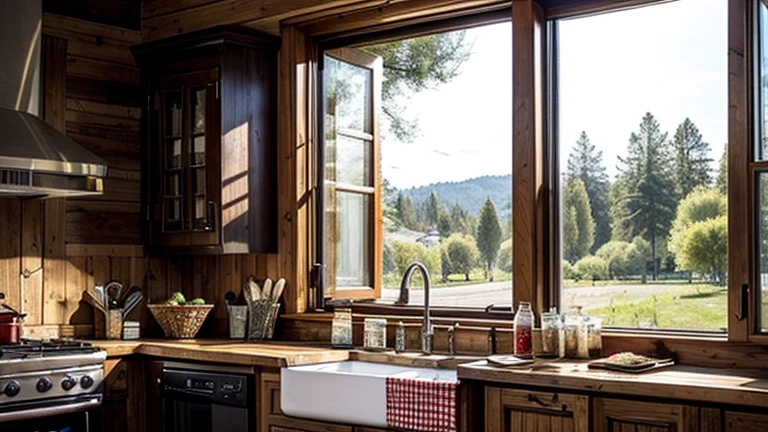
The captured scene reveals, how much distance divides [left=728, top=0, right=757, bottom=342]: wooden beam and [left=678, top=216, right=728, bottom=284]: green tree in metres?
0.19

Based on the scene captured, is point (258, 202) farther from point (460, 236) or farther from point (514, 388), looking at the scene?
point (514, 388)

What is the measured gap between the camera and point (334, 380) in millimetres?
3797

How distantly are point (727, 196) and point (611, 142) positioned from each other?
552 millimetres

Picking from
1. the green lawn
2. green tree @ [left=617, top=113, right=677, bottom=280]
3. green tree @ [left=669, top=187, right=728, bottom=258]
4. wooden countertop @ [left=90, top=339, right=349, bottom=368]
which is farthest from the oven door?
green tree @ [left=669, top=187, right=728, bottom=258]

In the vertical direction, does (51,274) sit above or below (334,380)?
above

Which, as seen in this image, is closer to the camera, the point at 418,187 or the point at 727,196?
the point at 727,196

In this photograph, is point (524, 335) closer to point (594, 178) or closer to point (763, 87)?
point (594, 178)

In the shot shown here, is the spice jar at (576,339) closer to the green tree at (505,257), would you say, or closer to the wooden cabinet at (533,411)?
the wooden cabinet at (533,411)

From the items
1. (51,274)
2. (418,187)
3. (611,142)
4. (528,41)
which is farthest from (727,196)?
(51,274)

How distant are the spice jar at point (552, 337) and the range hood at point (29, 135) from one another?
2.15 m

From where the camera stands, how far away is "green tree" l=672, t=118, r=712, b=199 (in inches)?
146

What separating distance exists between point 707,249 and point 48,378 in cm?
270

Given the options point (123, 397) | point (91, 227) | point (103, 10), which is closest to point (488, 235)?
point (123, 397)

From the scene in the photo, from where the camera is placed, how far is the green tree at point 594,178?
3.96 m
